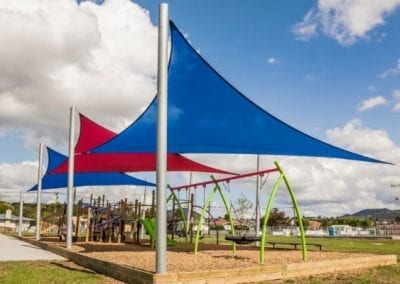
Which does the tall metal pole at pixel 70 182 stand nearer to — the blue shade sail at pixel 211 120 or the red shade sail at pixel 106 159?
the red shade sail at pixel 106 159

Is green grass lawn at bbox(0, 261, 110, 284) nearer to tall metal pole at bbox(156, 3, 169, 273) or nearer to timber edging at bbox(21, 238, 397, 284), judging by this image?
timber edging at bbox(21, 238, 397, 284)

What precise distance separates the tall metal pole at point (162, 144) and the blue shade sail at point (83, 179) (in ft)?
38.8

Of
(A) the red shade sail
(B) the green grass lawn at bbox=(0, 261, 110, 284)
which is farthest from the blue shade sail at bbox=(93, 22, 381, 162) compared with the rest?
(A) the red shade sail

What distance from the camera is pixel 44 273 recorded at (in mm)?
7492

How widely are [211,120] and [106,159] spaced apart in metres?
5.92

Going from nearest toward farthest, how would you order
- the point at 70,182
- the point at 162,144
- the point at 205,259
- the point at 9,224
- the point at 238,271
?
1. the point at 162,144
2. the point at 238,271
3. the point at 205,259
4. the point at 70,182
5. the point at 9,224

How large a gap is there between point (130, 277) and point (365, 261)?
4305 millimetres

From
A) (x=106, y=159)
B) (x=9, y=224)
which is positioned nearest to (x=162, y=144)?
(x=106, y=159)

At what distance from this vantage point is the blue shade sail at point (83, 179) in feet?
57.4

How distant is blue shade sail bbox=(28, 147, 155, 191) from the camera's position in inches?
689

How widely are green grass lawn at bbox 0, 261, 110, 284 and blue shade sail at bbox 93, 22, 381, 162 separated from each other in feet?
8.12

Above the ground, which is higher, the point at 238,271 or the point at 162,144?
the point at 162,144

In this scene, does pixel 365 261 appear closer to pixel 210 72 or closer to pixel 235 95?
pixel 235 95

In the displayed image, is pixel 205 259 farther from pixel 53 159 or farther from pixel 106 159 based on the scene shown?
pixel 53 159
